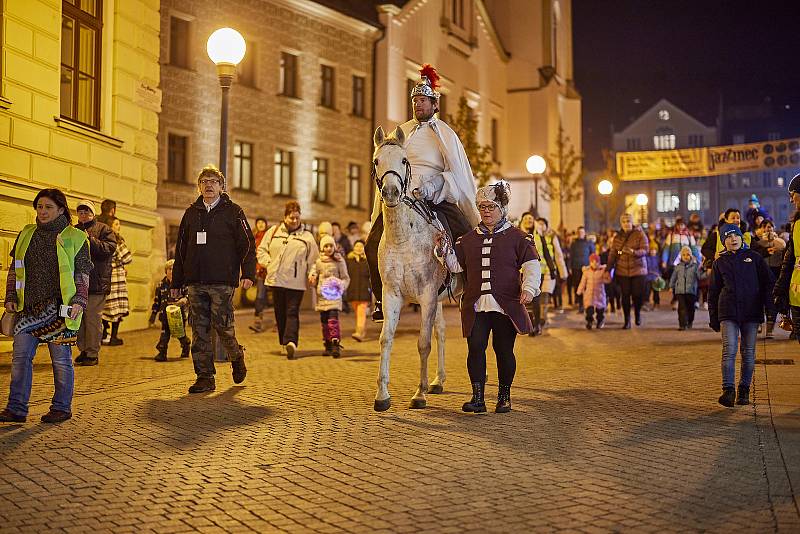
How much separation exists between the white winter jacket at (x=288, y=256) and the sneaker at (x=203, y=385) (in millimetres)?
3642

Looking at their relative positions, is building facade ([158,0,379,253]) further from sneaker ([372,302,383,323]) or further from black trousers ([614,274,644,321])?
sneaker ([372,302,383,323])

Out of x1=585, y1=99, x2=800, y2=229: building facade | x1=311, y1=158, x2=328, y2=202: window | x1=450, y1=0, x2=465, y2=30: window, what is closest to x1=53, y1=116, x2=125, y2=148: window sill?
x1=311, y1=158, x2=328, y2=202: window

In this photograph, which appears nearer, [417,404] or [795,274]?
[795,274]

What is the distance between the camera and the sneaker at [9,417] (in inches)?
328

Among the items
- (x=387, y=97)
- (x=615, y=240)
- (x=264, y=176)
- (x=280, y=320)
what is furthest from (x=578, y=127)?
(x=280, y=320)

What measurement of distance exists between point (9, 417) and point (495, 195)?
14.4 feet

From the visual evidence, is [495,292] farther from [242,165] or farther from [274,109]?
[274,109]

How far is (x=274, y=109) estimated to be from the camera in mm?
34906

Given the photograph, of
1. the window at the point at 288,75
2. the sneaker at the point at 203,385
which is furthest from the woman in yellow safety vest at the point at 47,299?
the window at the point at 288,75

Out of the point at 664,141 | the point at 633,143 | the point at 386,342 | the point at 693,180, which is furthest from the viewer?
the point at 633,143

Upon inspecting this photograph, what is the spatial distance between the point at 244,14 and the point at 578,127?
93.4ft

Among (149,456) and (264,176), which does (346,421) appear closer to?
(149,456)

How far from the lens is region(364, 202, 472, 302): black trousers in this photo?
9984 mm

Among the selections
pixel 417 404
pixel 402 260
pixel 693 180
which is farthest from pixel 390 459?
pixel 693 180
